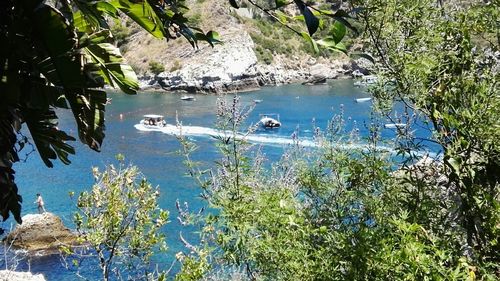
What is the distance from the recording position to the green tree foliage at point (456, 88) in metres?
3.07

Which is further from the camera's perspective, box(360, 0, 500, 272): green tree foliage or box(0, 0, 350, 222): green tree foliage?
box(360, 0, 500, 272): green tree foliage

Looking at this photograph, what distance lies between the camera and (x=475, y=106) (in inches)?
119

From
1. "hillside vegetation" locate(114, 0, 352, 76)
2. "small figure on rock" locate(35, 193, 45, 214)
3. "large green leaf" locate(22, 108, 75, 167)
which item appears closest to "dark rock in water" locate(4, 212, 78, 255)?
"small figure on rock" locate(35, 193, 45, 214)

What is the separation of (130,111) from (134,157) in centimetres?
1686

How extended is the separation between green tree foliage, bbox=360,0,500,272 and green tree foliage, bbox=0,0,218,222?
210 centimetres

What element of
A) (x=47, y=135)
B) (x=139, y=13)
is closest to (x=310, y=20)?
(x=139, y=13)

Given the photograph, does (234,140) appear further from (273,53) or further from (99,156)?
(273,53)

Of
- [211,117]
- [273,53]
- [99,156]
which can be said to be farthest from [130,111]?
[273,53]

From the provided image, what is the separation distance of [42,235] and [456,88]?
15864mm

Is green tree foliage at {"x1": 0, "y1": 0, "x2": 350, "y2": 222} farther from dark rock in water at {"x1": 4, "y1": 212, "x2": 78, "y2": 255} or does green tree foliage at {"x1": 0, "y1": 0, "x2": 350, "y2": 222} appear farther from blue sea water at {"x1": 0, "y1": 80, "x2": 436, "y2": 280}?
dark rock in water at {"x1": 4, "y1": 212, "x2": 78, "y2": 255}

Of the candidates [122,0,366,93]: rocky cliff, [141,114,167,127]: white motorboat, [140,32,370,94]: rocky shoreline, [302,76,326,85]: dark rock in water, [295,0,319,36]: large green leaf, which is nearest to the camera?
[295,0,319,36]: large green leaf

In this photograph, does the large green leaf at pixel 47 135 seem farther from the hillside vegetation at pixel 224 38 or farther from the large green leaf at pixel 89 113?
the hillside vegetation at pixel 224 38

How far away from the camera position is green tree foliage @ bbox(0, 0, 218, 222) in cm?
120

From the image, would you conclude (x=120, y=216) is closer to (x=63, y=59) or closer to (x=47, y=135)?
(x=47, y=135)
